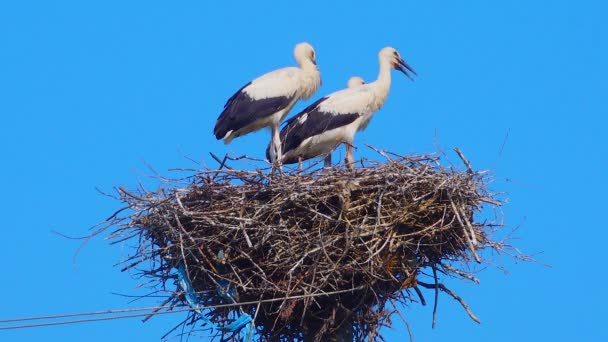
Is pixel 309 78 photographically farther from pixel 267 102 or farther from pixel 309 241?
pixel 309 241

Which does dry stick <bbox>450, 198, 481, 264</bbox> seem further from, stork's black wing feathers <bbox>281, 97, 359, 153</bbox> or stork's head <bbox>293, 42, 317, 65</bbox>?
stork's head <bbox>293, 42, 317, 65</bbox>

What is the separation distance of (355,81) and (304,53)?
0.58m

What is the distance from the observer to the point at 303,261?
11055 millimetres

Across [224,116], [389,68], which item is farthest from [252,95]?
[389,68]

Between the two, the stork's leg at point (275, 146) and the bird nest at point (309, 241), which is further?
the stork's leg at point (275, 146)

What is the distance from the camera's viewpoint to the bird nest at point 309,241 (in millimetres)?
11086

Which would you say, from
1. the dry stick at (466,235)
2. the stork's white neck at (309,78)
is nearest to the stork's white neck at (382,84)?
the stork's white neck at (309,78)

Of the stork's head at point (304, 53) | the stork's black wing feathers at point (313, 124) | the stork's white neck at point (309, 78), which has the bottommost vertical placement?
the stork's black wing feathers at point (313, 124)

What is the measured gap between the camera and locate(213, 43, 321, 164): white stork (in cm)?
1395

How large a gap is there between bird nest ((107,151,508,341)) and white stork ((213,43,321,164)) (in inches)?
93.5

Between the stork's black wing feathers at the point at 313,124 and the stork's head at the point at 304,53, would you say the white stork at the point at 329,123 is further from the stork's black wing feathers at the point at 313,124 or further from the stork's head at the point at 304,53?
the stork's head at the point at 304,53

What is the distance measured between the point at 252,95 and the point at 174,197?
2868mm

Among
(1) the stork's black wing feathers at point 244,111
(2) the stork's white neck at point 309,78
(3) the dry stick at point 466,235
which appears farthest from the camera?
(2) the stork's white neck at point 309,78

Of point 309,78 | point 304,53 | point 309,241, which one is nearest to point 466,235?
point 309,241
